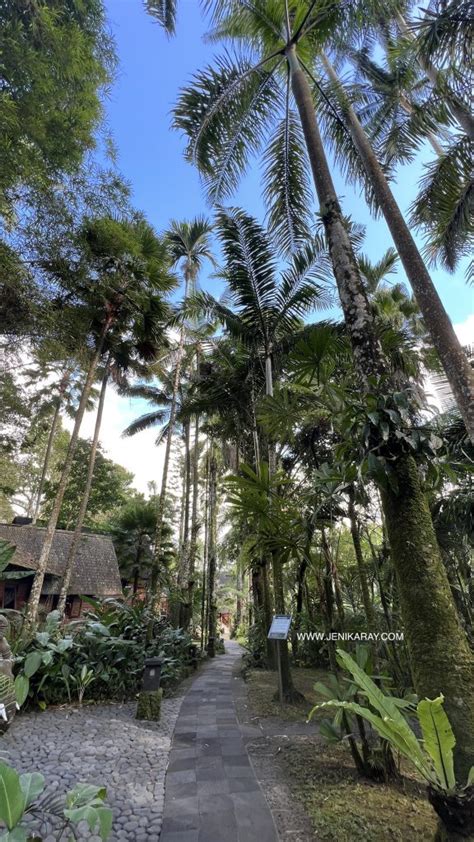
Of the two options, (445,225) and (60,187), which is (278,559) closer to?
(445,225)

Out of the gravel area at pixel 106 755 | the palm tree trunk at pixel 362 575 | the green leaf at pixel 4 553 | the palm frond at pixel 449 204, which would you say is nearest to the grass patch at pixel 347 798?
the gravel area at pixel 106 755

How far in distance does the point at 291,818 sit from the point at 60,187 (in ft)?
Answer: 27.2

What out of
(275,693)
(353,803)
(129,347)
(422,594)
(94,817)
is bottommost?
(353,803)

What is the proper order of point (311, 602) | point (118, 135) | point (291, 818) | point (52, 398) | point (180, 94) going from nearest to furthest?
point (291, 818) → point (180, 94) → point (118, 135) → point (311, 602) → point (52, 398)

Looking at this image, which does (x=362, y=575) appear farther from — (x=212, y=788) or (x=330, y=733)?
(x=212, y=788)

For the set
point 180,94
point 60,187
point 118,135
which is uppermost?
point 118,135

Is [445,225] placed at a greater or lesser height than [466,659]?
greater

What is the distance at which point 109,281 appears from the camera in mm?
8680

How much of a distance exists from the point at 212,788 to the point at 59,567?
42.4ft

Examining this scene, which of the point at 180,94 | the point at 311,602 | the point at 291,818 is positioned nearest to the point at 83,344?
the point at 180,94

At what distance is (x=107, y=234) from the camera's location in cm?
756

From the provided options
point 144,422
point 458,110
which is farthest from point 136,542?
point 458,110

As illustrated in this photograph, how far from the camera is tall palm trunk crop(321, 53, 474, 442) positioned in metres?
3.49

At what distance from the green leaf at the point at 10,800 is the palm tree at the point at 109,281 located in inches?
254
